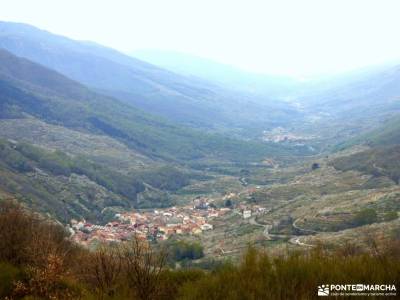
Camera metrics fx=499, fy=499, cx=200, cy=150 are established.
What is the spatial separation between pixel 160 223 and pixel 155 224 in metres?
2.46

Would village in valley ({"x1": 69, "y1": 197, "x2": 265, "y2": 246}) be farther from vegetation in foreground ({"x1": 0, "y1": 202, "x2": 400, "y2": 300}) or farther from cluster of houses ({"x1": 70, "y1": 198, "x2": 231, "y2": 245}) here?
vegetation in foreground ({"x1": 0, "y1": 202, "x2": 400, "y2": 300})

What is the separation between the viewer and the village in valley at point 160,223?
278 feet

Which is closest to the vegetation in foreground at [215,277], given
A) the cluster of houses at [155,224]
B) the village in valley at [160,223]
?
the cluster of houses at [155,224]

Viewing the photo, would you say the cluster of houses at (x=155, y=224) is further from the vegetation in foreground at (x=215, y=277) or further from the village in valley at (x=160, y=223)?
the vegetation in foreground at (x=215, y=277)

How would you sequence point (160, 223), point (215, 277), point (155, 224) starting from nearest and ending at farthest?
A: point (215, 277)
point (155, 224)
point (160, 223)

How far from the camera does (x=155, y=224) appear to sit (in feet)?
327

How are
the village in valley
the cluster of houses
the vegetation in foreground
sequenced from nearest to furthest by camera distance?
the vegetation in foreground < the cluster of houses < the village in valley

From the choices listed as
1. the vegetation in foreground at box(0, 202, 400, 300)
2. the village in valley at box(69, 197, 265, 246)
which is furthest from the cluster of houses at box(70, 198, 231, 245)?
the vegetation in foreground at box(0, 202, 400, 300)

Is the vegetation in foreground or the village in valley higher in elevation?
the vegetation in foreground

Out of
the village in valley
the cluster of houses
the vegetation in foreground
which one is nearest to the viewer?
the vegetation in foreground

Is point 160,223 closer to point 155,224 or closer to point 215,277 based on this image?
point 155,224

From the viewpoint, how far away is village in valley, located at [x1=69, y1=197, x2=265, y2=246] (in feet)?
278

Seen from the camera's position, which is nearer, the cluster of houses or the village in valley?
the cluster of houses

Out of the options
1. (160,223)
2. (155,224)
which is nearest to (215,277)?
(155,224)
